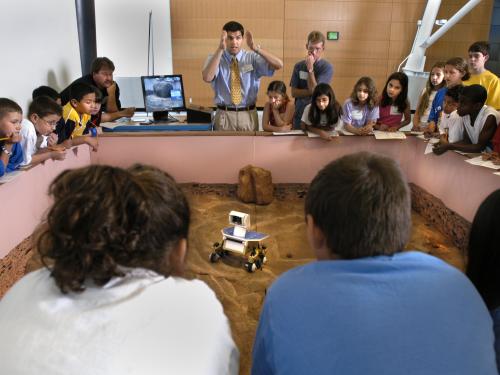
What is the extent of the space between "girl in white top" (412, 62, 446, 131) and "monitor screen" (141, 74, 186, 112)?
105 inches

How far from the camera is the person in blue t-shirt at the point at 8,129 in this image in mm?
2645

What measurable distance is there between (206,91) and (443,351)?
6.65 metres

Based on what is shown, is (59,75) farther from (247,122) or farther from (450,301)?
(450,301)

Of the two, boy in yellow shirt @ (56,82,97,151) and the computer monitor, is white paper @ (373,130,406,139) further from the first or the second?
boy in yellow shirt @ (56,82,97,151)

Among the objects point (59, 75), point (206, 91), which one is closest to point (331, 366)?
point (59, 75)

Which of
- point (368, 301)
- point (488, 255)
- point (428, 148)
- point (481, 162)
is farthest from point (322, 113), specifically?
point (368, 301)

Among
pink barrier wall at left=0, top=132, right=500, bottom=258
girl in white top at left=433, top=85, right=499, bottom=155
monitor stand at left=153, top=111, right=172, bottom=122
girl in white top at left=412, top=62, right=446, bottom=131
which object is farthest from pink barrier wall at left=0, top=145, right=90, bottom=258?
girl in white top at left=412, top=62, right=446, bottom=131

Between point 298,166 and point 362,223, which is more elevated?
point 362,223

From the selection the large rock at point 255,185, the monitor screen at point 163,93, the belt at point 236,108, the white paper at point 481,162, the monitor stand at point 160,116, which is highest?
the monitor screen at point 163,93

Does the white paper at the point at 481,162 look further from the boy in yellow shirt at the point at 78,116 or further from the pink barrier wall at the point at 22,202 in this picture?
the boy in yellow shirt at the point at 78,116

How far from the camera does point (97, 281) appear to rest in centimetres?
80

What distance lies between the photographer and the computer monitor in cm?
486

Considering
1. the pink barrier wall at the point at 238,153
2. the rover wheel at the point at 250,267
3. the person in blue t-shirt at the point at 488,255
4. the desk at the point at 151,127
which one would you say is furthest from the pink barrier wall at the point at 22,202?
the person in blue t-shirt at the point at 488,255

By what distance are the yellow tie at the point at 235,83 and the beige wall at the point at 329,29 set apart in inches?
112
